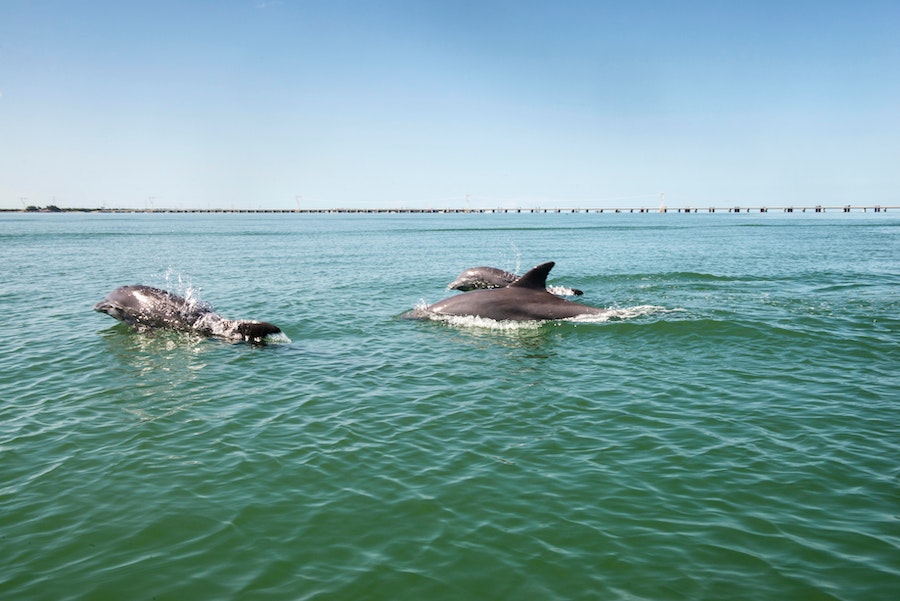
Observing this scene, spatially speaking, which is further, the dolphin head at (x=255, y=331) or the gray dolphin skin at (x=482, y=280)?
the gray dolphin skin at (x=482, y=280)

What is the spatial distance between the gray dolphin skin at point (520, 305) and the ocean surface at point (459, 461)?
71 cm

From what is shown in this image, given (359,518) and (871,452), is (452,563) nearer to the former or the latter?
(359,518)

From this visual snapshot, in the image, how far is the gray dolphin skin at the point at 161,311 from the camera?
1725 cm

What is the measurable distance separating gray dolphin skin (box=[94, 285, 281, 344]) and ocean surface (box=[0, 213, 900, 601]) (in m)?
0.71

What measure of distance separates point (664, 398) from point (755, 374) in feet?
10.6

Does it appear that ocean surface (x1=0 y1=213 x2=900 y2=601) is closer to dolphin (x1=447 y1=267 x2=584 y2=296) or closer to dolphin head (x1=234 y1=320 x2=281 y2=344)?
dolphin head (x1=234 y1=320 x2=281 y2=344)

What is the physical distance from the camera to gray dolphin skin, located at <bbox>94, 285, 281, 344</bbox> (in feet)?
56.6

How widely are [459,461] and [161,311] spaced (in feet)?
42.2

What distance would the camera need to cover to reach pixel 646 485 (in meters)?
7.95

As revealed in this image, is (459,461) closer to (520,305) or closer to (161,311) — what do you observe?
(520,305)

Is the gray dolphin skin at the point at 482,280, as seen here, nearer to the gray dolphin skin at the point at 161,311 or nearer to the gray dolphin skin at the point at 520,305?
the gray dolphin skin at the point at 520,305

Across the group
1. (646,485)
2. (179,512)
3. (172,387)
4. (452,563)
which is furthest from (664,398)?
(172,387)

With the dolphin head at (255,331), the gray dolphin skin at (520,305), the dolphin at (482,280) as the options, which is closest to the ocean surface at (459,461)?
the dolphin head at (255,331)

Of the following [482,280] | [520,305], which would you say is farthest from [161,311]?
[482,280]
